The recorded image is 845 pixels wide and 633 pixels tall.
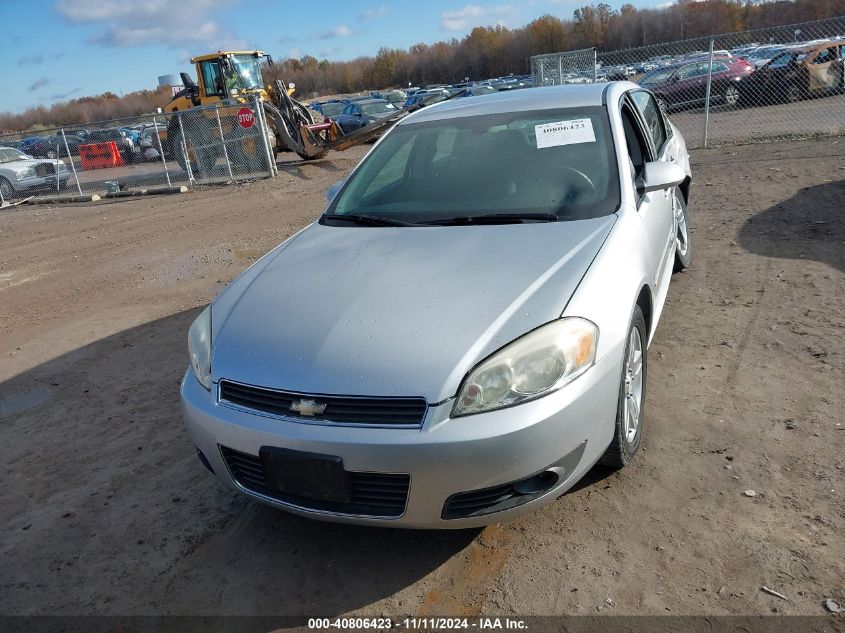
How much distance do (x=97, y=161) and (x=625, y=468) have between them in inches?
931

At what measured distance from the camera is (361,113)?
77.9 ft

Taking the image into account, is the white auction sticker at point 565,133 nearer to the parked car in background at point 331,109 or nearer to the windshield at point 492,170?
the windshield at point 492,170

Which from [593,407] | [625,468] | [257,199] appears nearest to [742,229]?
[625,468]

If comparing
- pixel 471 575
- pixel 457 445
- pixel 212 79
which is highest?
pixel 212 79

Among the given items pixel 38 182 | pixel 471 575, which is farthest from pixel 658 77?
pixel 471 575

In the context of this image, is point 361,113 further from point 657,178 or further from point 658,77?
point 657,178

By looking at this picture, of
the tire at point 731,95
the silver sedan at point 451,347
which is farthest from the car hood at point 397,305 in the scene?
the tire at point 731,95

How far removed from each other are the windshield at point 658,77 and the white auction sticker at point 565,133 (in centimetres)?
1779

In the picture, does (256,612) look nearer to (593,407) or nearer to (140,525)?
(140,525)

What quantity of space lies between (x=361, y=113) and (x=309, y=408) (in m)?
22.8

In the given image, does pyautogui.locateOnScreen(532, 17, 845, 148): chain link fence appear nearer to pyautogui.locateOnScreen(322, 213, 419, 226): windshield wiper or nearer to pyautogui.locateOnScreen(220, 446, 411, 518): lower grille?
pyautogui.locateOnScreen(322, 213, 419, 226): windshield wiper

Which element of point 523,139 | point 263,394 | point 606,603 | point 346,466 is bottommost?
A: point 606,603

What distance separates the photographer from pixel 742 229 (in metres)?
6.70

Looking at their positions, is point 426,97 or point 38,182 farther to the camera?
point 426,97
